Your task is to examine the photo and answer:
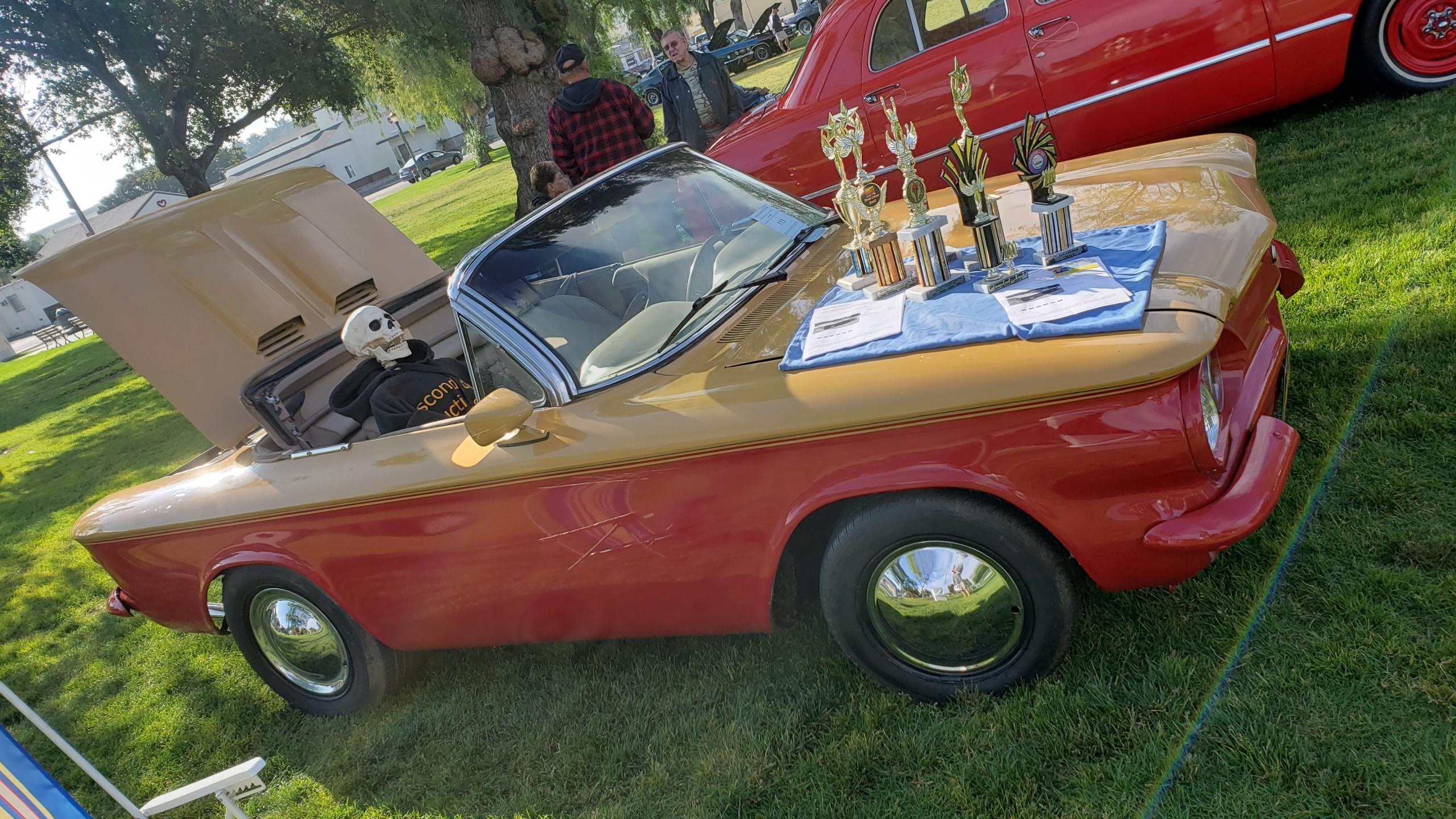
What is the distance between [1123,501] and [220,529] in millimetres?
3032

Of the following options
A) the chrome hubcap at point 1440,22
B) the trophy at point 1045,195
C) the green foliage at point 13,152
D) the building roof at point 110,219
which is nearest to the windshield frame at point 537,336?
the trophy at point 1045,195

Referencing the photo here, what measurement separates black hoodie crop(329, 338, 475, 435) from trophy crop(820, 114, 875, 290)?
149cm

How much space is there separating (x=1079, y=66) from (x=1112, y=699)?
165 inches

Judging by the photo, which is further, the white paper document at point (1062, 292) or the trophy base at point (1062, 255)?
the trophy base at point (1062, 255)

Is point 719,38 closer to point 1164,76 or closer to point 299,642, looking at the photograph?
point 1164,76

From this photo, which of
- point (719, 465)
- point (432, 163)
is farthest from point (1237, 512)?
Result: point (432, 163)

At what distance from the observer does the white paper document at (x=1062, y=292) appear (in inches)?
88.4

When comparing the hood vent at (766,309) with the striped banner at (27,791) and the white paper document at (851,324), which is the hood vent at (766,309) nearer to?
the white paper document at (851,324)

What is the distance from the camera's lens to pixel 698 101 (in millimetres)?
7539

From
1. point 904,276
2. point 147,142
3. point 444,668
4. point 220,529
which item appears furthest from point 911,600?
point 147,142

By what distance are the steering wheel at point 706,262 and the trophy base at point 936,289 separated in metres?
0.73

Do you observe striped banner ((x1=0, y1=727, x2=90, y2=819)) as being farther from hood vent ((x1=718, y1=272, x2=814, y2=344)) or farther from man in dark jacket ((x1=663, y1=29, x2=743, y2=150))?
man in dark jacket ((x1=663, y1=29, x2=743, y2=150))

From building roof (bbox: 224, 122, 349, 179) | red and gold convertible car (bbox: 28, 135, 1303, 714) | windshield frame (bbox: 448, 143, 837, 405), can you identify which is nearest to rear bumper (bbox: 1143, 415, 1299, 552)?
red and gold convertible car (bbox: 28, 135, 1303, 714)

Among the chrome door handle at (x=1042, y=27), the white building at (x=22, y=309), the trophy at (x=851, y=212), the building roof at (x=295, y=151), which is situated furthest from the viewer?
the building roof at (x=295, y=151)
